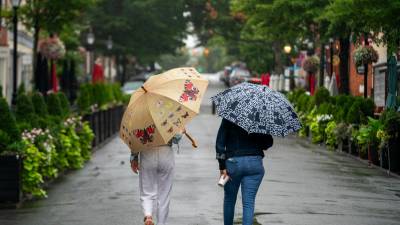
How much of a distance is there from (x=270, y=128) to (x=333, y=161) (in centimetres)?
1341

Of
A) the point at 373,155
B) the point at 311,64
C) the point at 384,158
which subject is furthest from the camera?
the point at 311,64

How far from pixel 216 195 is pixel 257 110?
5.45 m

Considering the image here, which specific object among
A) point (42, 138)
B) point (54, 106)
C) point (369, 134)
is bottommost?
point (369, 134)

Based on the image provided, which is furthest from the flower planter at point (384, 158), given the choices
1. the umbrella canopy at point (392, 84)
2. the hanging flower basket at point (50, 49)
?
the hanging flower basket at point (50, 49)

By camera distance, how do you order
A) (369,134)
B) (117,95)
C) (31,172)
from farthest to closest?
(117,95), (369,134), (31,172)

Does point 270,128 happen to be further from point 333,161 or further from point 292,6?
point 292,6

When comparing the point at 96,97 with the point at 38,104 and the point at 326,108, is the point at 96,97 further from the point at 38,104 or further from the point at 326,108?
the point at 38,104

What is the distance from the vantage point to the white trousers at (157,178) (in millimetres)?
11141

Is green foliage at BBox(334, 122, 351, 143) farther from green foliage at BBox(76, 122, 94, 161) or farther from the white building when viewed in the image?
the white building

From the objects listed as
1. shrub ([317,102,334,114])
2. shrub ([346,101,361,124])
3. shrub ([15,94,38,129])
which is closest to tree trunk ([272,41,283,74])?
shrub ([317,102,334,114])

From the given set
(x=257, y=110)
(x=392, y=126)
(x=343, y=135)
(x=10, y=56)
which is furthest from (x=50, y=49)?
(x=257, y=110)

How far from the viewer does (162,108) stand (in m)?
11.1

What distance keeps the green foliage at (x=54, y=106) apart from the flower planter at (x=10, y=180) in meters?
5.95

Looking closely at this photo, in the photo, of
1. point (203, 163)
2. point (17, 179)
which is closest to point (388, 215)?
point (17, 179)
